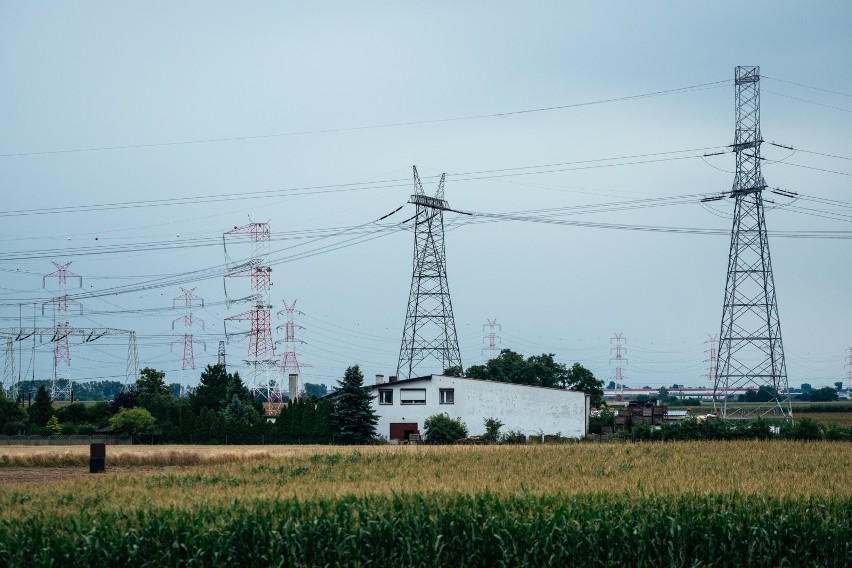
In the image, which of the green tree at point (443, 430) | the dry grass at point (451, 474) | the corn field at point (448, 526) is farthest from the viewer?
the green tree at point (443, 430)

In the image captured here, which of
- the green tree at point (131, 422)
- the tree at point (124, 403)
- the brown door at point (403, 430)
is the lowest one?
the brown door at point (403, 430)

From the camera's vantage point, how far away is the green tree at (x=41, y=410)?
10838 centimetres

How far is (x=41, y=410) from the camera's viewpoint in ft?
360

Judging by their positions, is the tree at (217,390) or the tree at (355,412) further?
the tree at (217,390)

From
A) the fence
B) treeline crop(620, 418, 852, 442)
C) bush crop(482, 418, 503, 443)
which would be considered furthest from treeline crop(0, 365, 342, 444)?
treeline crop(620, 418, 852, 442)

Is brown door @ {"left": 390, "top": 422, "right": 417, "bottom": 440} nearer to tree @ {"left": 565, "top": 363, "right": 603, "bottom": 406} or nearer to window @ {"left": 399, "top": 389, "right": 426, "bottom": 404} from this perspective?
window @ {"left": 399, "top": 389, "right": 426, "bottom": 404}

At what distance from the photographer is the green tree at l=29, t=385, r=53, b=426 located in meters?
108

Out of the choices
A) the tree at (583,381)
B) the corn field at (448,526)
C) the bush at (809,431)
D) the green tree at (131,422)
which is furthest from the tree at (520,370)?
the corn field at (448,526)

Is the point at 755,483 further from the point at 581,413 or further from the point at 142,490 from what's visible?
the point at 581,413

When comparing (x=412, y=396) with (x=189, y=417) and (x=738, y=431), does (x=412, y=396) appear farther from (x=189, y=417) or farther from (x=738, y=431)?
(x=738, y=431)

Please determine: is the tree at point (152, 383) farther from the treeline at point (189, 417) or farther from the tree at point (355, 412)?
the tree at point (355, 412)

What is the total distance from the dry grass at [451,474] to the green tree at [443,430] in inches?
646

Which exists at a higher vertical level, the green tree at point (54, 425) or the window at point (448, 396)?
the window at point (448, 396)

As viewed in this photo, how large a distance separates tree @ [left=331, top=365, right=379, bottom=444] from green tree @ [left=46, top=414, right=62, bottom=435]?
3412cm
